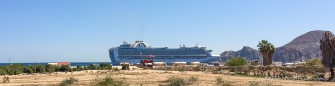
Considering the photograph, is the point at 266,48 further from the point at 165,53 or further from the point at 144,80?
the point at 165,53

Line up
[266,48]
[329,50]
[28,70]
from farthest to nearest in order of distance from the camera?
[266,48] → [28,70] → [329,50]

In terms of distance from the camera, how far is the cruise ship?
123 m

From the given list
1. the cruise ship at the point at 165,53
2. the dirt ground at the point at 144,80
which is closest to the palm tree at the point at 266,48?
the dirt ground at the point at 144,80

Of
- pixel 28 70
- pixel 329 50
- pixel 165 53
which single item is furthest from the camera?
pixel 165 53

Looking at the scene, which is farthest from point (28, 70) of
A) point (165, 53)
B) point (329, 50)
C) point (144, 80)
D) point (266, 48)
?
point (165, 53)

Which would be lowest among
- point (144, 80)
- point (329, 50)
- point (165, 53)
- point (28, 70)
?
point (144, 80)

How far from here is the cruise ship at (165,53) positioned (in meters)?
123

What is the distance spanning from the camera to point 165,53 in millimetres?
124500

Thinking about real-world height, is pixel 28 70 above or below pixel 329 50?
below

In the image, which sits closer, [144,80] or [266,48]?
[144,80]

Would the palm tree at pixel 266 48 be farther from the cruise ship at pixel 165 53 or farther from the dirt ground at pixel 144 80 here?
the cruise ship at pixel 165 53

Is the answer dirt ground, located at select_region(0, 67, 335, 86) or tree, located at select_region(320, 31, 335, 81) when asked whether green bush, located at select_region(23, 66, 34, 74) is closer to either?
dirt ground, located at select_region(0, 67, 335, 86)

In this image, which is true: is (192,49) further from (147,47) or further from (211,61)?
(147,47)

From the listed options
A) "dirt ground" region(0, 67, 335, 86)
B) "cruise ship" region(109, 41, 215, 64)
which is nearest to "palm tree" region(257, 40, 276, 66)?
"dirt ground" region(0, 67, 335, 86)
